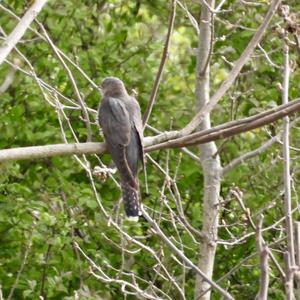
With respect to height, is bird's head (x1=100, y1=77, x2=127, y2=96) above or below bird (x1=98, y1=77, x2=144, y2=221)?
above

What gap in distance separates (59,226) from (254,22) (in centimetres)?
233

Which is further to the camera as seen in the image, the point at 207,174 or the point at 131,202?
the point at 207,174

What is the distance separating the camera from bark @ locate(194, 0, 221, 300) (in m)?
6.16

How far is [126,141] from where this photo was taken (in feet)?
18.4

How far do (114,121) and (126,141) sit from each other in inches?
9.6

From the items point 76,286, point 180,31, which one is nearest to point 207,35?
point 76,286

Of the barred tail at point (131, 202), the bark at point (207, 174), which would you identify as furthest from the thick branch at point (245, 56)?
the bark at point (207, 174)

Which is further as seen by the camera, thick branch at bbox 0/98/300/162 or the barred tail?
the barred tail

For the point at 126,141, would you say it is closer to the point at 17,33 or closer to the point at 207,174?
the point at 207,174

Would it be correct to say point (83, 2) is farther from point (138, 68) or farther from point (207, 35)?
point (207, 35)

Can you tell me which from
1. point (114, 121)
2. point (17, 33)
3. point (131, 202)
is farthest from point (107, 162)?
point (17, 33)

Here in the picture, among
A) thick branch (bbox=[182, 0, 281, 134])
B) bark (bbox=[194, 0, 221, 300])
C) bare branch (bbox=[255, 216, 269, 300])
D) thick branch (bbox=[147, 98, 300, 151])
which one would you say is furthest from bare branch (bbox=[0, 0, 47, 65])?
bark (bbox=[194, 0, 221, 300])

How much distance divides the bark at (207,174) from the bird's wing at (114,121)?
55 cm

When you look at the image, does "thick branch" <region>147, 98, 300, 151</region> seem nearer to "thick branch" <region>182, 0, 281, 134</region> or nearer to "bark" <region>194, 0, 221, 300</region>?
"thick branch" <region>182, 0, 281, 134</region>
